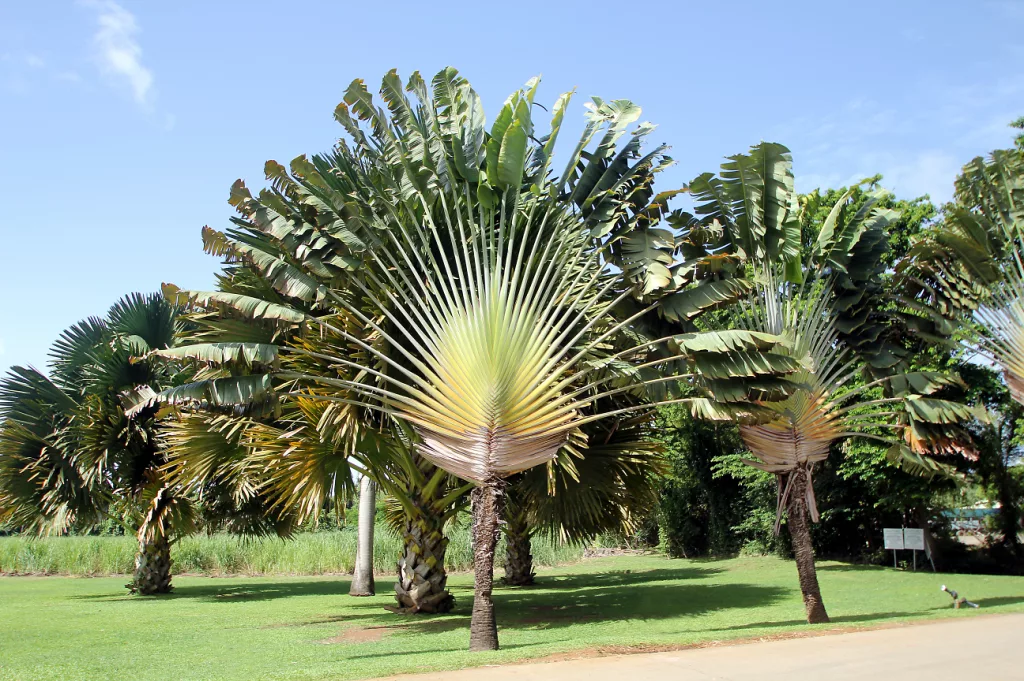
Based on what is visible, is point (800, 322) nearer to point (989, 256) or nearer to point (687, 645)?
point (989, 256)

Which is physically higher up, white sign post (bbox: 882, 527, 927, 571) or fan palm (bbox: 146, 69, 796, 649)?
fan palm (bbox: 146, 69, 796, 649)

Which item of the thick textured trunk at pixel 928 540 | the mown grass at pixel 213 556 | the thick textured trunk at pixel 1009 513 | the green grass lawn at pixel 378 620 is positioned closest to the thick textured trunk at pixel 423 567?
the green grass lawn at pixel 378 620

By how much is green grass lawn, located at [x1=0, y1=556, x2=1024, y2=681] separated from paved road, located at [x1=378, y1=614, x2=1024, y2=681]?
0.76 metres

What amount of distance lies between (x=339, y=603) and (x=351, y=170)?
10573mm

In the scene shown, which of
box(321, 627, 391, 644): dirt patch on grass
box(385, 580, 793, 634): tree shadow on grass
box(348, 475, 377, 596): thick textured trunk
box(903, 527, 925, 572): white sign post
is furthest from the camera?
box(903, 527, 925, 572): white sign post

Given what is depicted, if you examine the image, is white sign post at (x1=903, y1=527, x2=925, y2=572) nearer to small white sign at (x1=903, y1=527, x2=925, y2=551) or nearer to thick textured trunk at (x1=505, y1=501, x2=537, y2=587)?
small white sign at (x1=903, y1=527, x2=925, y2=551)

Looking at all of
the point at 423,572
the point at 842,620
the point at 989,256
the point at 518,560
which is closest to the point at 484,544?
the point at 423,572

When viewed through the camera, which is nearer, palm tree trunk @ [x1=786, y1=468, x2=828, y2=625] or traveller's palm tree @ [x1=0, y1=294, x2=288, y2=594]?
palm tree trunk @ [x1=786, y1=468, x2=828, y2=625]

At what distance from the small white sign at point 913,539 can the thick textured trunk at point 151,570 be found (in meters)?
21.2

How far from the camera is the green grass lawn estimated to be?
29.5ft

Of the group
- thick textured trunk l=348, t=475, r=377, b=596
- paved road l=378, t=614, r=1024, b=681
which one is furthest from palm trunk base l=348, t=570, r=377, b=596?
paved road l=378, t=614, r=1024, b=681

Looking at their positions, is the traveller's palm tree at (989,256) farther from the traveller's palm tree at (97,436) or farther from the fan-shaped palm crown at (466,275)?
the traveller's palm tree at (97,436)

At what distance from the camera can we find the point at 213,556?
97.7 ft

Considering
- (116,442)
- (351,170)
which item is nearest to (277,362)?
(351,170)
